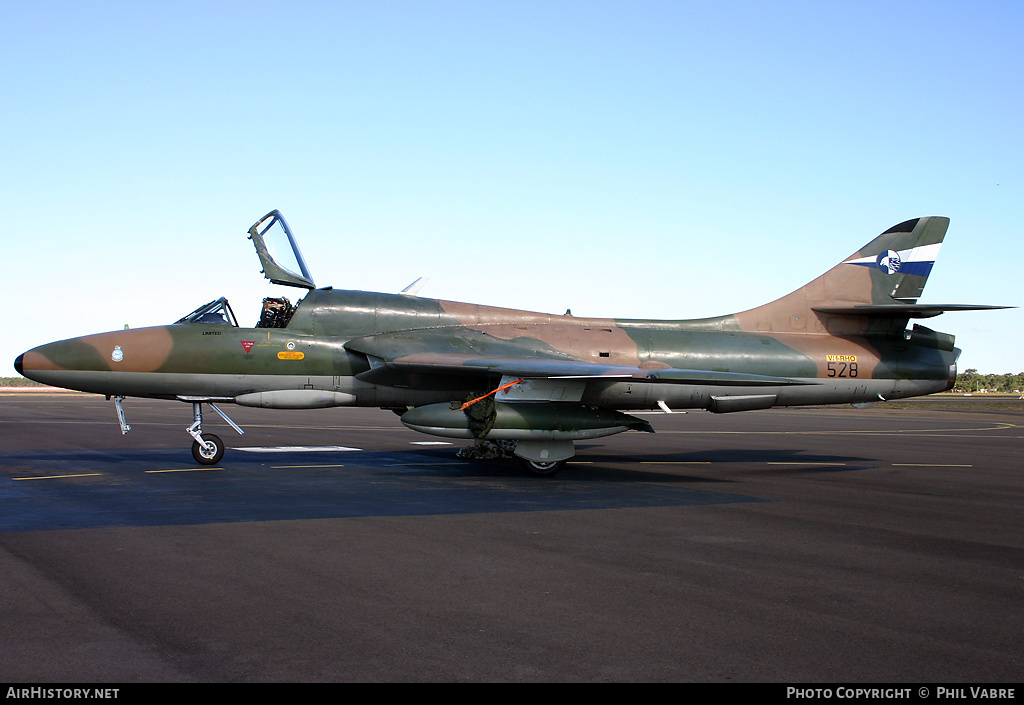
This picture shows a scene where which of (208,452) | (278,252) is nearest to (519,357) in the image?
(278,252)

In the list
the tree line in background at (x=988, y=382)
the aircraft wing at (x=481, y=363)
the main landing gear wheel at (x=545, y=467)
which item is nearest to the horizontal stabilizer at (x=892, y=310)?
the aircraft wing at (x=481, y=363)

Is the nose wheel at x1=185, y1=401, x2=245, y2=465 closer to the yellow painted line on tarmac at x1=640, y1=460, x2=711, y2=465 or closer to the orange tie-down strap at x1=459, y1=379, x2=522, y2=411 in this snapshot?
the orange tie-down strap at x1=459, y1=379, x2=522, y2=411

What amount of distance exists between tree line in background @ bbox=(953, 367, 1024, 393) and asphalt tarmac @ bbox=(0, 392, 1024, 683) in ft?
354

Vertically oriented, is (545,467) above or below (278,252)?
below

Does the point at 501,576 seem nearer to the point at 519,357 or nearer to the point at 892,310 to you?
the point at 519,357

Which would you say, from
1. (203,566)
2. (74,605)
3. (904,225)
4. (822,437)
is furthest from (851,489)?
(822,437)

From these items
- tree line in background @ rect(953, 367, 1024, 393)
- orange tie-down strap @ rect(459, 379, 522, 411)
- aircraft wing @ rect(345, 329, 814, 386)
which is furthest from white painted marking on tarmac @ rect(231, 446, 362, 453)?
tree line in background @ rect(953, 367, 1024, 393)

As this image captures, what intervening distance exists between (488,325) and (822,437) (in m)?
13.6

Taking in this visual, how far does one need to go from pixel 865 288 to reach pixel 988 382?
117 m

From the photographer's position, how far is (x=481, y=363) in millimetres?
13391

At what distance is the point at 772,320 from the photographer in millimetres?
16891

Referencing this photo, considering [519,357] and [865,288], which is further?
[865,288]

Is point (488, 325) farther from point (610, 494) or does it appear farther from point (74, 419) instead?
point (74, 419)

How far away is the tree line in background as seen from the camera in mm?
107181
